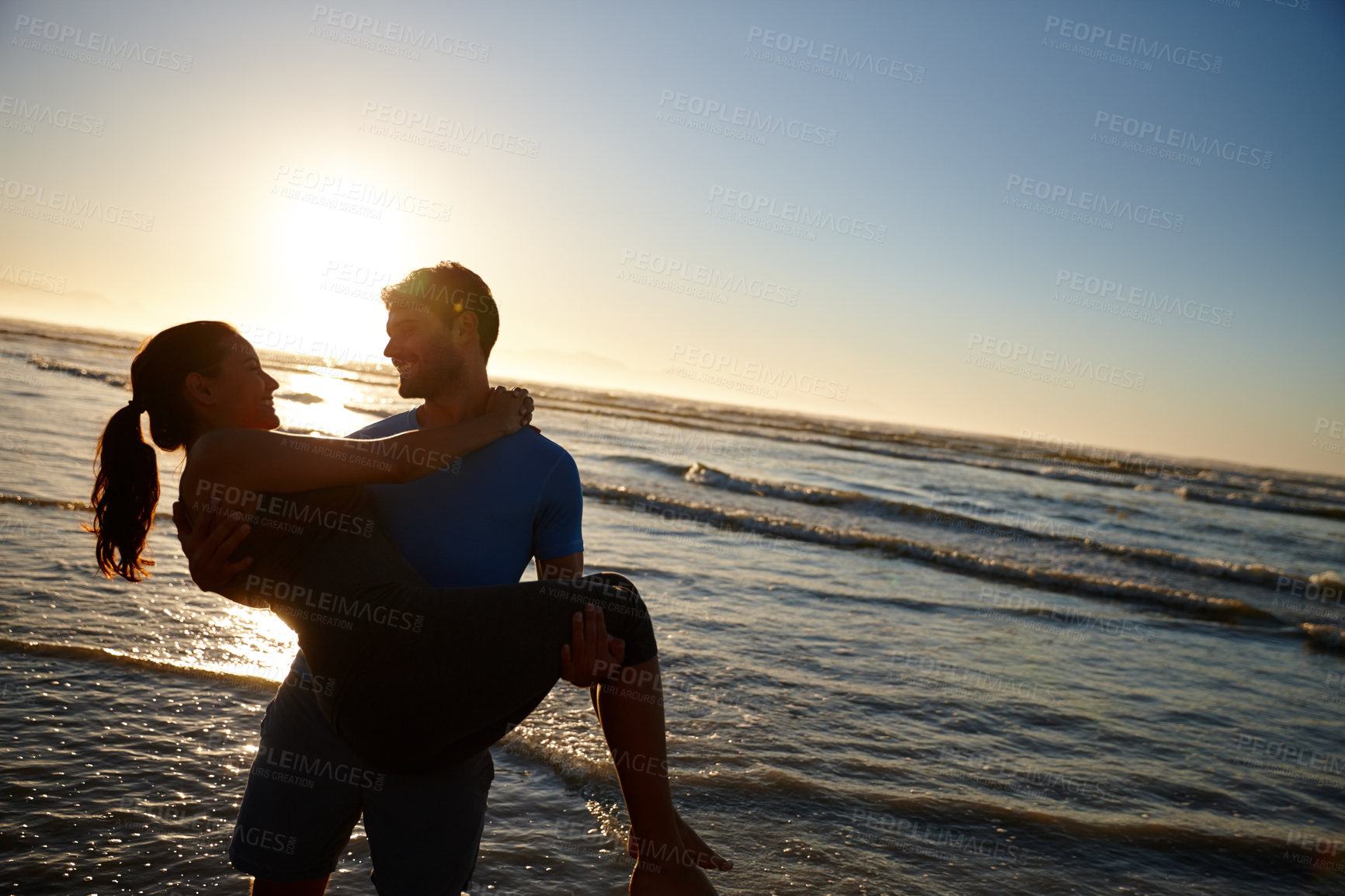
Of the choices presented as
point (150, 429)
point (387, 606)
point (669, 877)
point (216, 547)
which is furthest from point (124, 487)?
point (669, 877)

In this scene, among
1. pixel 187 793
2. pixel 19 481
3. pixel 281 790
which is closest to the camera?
pixel 281 790

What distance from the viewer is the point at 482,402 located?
111 inches

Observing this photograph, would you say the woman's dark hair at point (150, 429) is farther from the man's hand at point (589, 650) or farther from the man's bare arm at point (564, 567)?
the man's hand at point (589, 650)

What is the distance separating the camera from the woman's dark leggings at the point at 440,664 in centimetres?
207

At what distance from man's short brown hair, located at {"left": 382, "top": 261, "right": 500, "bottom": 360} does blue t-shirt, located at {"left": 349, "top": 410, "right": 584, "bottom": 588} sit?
0.40m

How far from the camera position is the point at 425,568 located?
2.52 meters

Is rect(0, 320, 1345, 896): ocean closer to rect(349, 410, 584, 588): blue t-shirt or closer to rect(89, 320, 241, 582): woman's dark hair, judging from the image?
rect(89, 320, 241, 582): woman's dark hair

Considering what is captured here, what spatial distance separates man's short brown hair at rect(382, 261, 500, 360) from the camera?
271 centimetres

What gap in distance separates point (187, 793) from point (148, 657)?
1993 millimetres

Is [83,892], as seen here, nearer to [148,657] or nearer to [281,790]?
[281,790]

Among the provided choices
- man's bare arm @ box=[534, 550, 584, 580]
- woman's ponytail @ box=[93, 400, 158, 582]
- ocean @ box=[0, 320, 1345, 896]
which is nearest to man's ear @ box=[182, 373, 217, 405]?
woman's ponytail @ box=[93, 400, 158, 582]

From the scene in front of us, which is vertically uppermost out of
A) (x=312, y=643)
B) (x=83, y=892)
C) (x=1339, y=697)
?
(x=312, y=643)

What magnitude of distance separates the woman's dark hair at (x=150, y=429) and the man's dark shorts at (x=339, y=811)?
0.79 m

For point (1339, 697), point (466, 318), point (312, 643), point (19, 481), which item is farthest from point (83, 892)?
point (1339, 697)
